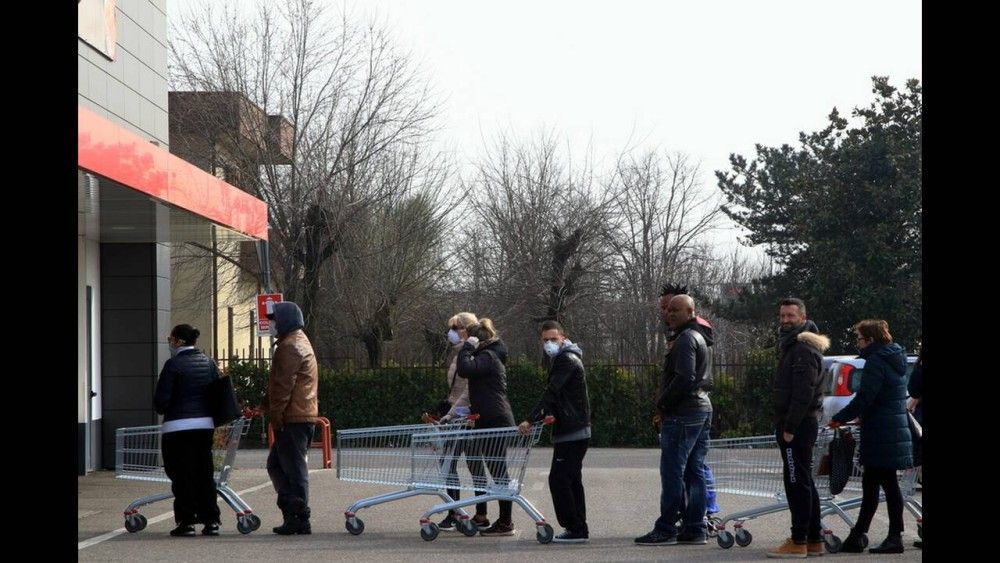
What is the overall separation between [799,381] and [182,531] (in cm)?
529

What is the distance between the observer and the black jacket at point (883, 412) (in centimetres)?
1012

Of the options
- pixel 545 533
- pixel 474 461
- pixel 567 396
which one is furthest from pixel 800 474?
pixel 474 461

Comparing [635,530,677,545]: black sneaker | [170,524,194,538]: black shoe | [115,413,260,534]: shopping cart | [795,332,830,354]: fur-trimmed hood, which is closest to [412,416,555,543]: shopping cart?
[635,530,677,545]: black sneaker

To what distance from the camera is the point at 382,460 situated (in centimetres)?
1128

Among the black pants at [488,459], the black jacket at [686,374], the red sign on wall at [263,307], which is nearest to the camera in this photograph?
the black jacket at [686,374]

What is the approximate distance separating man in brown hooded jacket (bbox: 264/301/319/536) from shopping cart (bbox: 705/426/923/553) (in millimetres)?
3355

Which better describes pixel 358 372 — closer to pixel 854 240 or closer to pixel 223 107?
pixel 223 107

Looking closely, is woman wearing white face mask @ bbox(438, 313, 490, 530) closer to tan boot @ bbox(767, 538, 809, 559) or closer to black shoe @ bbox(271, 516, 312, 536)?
black shoe @ bbox(271, 516, 312, 536)

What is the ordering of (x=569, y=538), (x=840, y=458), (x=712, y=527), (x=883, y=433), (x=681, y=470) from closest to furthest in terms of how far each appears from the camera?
(x=883, y=433) → (x=840, y=458) → (x=681, y=470) → (x=569, y=538) → (x=712, y=527)

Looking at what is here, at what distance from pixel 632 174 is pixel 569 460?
3351cm

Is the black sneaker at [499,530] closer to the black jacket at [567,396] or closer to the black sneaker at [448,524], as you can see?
the black sneaker at [448,524]

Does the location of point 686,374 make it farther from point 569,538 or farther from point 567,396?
point 569,538

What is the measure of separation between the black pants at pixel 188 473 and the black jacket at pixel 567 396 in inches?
112

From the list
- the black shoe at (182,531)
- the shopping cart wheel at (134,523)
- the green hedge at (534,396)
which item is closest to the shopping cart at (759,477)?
the black shoe at (182,531)
